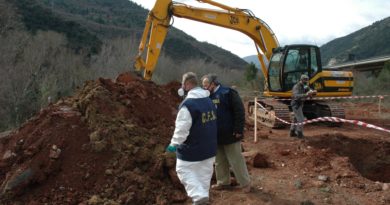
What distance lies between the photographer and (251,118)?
14992 mm

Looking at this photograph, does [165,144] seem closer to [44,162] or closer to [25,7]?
[44,162]

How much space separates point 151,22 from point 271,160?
5.98m

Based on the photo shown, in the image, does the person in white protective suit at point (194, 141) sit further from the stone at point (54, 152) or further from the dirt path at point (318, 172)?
the stone at point (54, 152)

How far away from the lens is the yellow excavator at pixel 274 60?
39.4 ft

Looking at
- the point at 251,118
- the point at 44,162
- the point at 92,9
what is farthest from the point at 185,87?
the point at 92,9

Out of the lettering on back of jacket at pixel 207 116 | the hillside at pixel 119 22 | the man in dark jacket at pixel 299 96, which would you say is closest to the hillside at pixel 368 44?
the hillside at pixel 119 22

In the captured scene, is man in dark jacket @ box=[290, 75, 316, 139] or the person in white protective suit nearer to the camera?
the person in white protective suit

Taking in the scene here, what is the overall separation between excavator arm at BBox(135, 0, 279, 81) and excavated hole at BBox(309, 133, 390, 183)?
183 inches

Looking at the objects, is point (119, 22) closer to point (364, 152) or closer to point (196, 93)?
point (364, 152)

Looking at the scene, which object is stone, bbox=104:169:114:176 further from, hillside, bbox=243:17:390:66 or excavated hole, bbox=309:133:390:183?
hillside, bbox=243:17:390:66

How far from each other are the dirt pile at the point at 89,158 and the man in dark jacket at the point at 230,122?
3.01ft

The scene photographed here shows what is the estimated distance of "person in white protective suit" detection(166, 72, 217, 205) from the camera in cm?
446

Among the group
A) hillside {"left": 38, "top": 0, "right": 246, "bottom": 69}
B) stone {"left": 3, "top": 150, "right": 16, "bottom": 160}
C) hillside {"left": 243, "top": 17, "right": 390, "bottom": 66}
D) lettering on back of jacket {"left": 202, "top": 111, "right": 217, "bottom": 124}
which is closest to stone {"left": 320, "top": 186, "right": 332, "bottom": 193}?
lettering on back of jacket {"left": 202, "top": 111, "right": 217, "bottom": 124}

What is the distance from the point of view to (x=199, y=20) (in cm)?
1292
